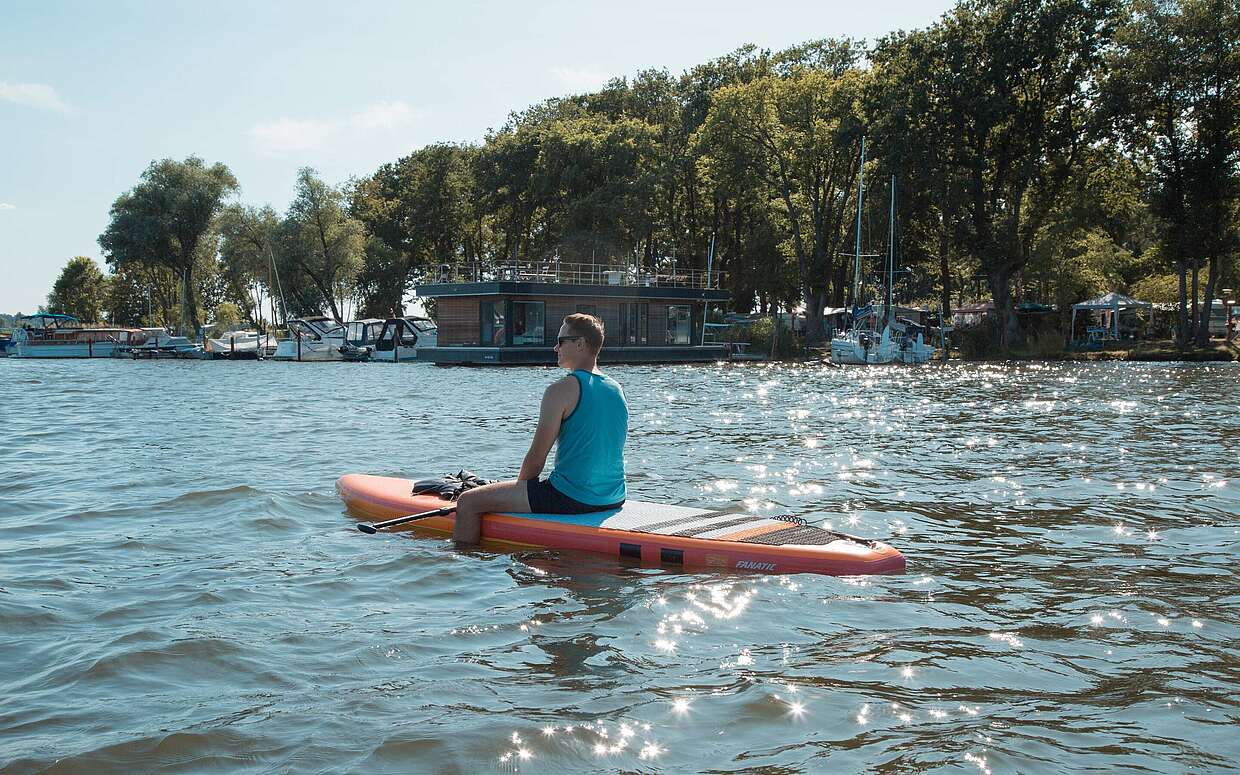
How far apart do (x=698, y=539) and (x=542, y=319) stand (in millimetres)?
38518

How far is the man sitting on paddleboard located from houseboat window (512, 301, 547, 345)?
37.2 m

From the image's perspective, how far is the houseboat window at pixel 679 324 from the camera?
50.4m

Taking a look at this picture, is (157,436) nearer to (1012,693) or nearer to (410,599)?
(410,599)

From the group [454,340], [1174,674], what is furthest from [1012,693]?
[454,340]

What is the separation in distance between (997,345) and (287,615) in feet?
156

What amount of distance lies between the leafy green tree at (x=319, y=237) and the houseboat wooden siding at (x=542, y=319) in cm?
1826

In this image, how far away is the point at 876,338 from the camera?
48.0 m

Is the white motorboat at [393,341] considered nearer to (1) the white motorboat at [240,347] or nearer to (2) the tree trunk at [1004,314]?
(1) the white motorboat at [240,347]

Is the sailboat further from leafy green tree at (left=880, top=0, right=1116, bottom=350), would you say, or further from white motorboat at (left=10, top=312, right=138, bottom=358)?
white motorboat at (left=10, top=312, right=138, bottom=358)

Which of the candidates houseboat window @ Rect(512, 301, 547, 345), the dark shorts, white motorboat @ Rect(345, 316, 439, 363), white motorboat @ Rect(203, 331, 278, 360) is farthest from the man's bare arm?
white motorboat @ Rect(203, 331, 278, 360)

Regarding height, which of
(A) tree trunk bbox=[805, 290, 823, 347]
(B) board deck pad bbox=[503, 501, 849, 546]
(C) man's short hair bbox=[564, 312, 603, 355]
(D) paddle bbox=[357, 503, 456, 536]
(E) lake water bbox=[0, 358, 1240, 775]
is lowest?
(E) lake water bbox=[0, 358, 1240, 775]

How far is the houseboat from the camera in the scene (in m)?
44.3

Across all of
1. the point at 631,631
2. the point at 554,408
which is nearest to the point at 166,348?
the point at 554,408

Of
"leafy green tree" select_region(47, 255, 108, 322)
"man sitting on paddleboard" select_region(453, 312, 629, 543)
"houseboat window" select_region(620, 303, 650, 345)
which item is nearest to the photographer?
"man sitting on paddleboard" select_region(453, 312, 629, 543)
